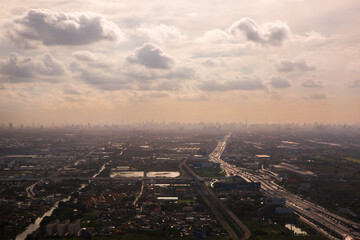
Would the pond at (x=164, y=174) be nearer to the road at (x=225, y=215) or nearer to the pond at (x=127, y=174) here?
the pond at (x=127, y=174)

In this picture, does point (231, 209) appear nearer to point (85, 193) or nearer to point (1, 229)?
point (85, 193)

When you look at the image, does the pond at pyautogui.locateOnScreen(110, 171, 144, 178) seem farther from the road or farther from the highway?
the highway

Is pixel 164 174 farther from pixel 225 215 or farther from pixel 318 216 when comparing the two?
pixel 318 216

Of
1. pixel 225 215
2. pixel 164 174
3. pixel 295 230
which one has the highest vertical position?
pixel 164 174

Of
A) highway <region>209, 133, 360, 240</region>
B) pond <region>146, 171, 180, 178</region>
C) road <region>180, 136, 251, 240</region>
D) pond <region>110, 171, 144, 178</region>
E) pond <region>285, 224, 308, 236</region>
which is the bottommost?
pond <region>285, 224, 308, 236</region>

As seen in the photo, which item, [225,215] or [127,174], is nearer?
[225,215]

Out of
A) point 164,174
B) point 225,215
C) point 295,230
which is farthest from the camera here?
point 164,174

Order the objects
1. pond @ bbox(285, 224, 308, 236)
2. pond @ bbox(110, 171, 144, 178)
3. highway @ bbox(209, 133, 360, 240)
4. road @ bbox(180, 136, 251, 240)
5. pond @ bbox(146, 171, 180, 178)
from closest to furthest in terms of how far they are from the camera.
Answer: road @ bbox(180, 136, 251, 240) < highway @ bbox(209, 133, 360, 240) < pond @ bbox(285, 224, 308, 236) < pond @ bbox(146, 171, 180, 178) < pond @ bbox(110, 171, 144, 178)

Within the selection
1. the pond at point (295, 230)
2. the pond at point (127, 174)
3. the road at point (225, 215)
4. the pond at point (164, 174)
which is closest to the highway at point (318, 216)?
the pond at point (295, 230)

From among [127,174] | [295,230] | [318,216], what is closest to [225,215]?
[295,230]

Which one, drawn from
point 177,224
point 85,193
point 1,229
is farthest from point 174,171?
point 1,229

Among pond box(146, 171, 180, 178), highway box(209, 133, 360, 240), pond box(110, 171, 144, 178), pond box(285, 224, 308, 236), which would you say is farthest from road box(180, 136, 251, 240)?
Result: pond box(110, 171, 144, 178)
